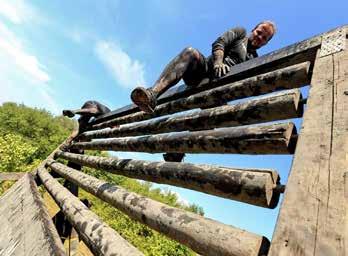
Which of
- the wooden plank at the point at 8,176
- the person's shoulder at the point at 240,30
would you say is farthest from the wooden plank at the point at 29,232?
the wooden plank at the point at 8,176

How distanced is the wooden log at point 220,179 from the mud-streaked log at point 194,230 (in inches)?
7.0

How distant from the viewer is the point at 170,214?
5.70 ft

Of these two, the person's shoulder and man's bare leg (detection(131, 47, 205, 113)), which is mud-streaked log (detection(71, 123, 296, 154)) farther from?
the person's shoulder

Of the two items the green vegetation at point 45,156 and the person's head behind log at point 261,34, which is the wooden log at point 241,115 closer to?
the person's head behind log at point 261,34

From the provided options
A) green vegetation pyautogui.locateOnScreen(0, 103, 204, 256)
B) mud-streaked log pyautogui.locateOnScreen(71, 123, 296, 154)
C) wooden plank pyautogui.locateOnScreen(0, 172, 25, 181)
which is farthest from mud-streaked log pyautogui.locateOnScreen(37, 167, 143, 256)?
green vegetation pyautogui.locateOnScreen(0, 103, 204, 256)

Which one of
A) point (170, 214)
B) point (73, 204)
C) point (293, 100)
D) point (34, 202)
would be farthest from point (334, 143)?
point (34, 202)

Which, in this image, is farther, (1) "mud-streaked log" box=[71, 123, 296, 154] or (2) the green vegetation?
(2) the green vegetation

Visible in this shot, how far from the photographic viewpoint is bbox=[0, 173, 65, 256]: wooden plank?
2091 mm

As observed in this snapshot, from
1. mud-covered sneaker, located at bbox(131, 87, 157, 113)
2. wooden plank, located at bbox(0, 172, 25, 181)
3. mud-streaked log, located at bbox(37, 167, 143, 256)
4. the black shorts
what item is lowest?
mud-streaked log, located at bbox(37, 167, 143, 256)

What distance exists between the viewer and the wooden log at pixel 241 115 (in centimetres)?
178

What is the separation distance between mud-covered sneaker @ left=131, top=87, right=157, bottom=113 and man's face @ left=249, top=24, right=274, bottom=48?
5.36ft

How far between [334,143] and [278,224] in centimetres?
40

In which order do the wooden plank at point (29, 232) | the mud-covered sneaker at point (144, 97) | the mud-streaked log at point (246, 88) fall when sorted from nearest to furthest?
the mud-streaked log at point (246, 88) < the wooden plank at point (29, 232) < the mud-covered sneaker at point (144, 97)

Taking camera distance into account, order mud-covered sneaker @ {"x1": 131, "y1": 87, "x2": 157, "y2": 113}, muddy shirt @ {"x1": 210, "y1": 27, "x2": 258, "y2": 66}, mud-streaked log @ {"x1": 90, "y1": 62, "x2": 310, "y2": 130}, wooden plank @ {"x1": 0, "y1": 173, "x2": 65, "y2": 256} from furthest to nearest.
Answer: muddy shirt @ {"x1": 210, "y1": 27, "x2": 258, "y2": 66} → mud-covered sneaker @ {"x1": 131, "y1": 87, "x2": 157, "y2": 113} → wooden plank @ {"x1": 0, "y1": 173, "x2": 65, "y2": 256} → mud-streaked log @ {"x1": 90, "y1": 62, "x2": 310, "y2": 130}
